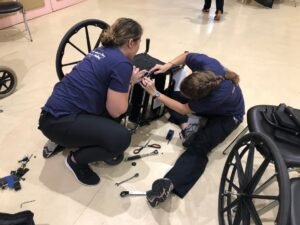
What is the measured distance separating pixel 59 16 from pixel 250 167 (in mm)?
3857

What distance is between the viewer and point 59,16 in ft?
13.8

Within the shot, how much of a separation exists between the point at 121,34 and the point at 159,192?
90 centimetres

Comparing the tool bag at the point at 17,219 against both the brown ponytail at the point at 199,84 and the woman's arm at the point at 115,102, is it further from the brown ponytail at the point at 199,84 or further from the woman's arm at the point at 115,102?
the brown ponytail at the point at 199,84

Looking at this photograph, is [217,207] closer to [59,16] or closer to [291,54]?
[291,54]

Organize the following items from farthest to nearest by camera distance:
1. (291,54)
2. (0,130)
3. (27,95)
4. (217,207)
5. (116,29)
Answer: (291,54) < (27,95) < (0,130) < (217,207) < (116,29)

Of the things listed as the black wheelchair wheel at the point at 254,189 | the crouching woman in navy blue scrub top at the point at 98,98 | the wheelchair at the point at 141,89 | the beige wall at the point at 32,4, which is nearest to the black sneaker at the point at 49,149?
the crouching woman in navy blue scrub top at the point at 98,98

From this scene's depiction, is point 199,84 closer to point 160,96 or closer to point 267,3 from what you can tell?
point 160,96

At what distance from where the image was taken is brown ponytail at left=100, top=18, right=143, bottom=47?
150 cm

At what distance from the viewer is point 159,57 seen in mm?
3143

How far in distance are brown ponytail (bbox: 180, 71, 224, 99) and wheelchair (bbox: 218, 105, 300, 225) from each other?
0.29 m

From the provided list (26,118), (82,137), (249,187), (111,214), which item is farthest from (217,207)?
(26,118)

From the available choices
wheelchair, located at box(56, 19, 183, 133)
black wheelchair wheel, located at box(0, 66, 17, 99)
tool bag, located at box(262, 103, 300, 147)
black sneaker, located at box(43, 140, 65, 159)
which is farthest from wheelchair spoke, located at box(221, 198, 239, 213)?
black wheelchair wheel, located at box(0, 66, 17, 99)

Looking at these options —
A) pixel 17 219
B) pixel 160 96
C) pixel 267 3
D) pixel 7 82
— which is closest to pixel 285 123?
pixel 160 96

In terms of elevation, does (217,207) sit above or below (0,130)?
below
